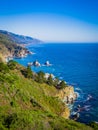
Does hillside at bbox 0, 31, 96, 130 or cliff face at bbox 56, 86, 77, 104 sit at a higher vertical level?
hillside at bbox 0, 31, 96, 130

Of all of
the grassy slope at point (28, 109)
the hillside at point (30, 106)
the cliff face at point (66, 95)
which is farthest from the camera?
the cliff face at point (66, 95)

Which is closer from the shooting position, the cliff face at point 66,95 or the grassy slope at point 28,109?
the grassy slope at point 28,109

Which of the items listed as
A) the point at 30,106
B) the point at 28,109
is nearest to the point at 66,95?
the point at 30,106

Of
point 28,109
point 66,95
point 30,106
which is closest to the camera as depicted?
point 28,109

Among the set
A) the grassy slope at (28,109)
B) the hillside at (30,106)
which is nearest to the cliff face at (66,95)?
the hillside at (30,106)

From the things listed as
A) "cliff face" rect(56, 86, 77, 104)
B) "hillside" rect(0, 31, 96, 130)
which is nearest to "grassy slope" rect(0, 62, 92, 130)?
"hillside" rect(0, 31, 96, 130)

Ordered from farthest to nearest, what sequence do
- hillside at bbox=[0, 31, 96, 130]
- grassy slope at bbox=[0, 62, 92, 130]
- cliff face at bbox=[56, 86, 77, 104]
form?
1. cliff face at bbox=[56, 86, 77, 104]
2. hillside at bbox=[0, 31, 96, 130]
3. grassy slope at bbox=[0, 62, 92, 130]

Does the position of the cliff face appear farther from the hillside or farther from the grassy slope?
the grassy slope

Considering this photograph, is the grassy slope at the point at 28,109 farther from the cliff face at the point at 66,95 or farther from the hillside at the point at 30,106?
the cliff face at the point at 66,95

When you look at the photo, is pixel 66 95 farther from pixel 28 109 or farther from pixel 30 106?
pixel 28 109
